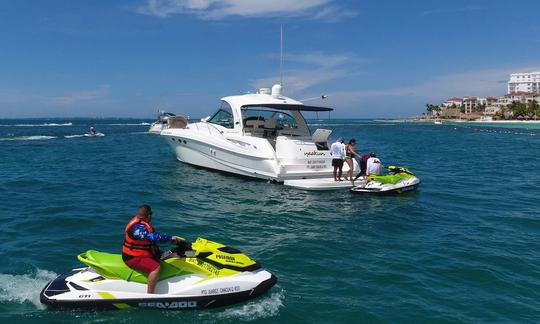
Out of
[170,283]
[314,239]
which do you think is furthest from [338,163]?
[170,283]

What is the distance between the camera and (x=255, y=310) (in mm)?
6301

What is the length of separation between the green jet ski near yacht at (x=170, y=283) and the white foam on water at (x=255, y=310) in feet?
0.42

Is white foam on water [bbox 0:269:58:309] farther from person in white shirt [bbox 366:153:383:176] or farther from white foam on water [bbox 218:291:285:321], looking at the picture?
person in white shirt [bbox 366:153:383:176]

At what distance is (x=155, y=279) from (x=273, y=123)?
46.0ft

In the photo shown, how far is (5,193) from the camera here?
14680mm

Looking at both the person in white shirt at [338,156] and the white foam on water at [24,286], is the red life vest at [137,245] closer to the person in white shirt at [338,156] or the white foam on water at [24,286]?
the white foam on water at [24,286]

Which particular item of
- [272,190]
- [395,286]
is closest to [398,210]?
[272,190]

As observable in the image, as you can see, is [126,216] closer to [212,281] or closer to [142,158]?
[212,281]

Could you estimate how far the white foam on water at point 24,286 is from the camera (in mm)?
6555

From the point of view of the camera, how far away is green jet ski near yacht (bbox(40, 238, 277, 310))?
614 centimetres

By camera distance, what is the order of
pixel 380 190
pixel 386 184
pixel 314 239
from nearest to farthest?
pixel 314 239, pixel 380 190, pixel 386 184

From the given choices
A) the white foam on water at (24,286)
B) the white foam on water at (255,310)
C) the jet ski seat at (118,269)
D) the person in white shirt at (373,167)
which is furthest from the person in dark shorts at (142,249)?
the person in white shirt at (373,167)

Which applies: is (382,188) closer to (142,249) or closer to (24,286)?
(142,249)

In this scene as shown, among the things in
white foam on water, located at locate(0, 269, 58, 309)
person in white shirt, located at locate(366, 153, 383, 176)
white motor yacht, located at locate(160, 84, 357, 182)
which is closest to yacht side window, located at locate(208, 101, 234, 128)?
white motor yacht, located at locate(160, 84, 357, 182)
